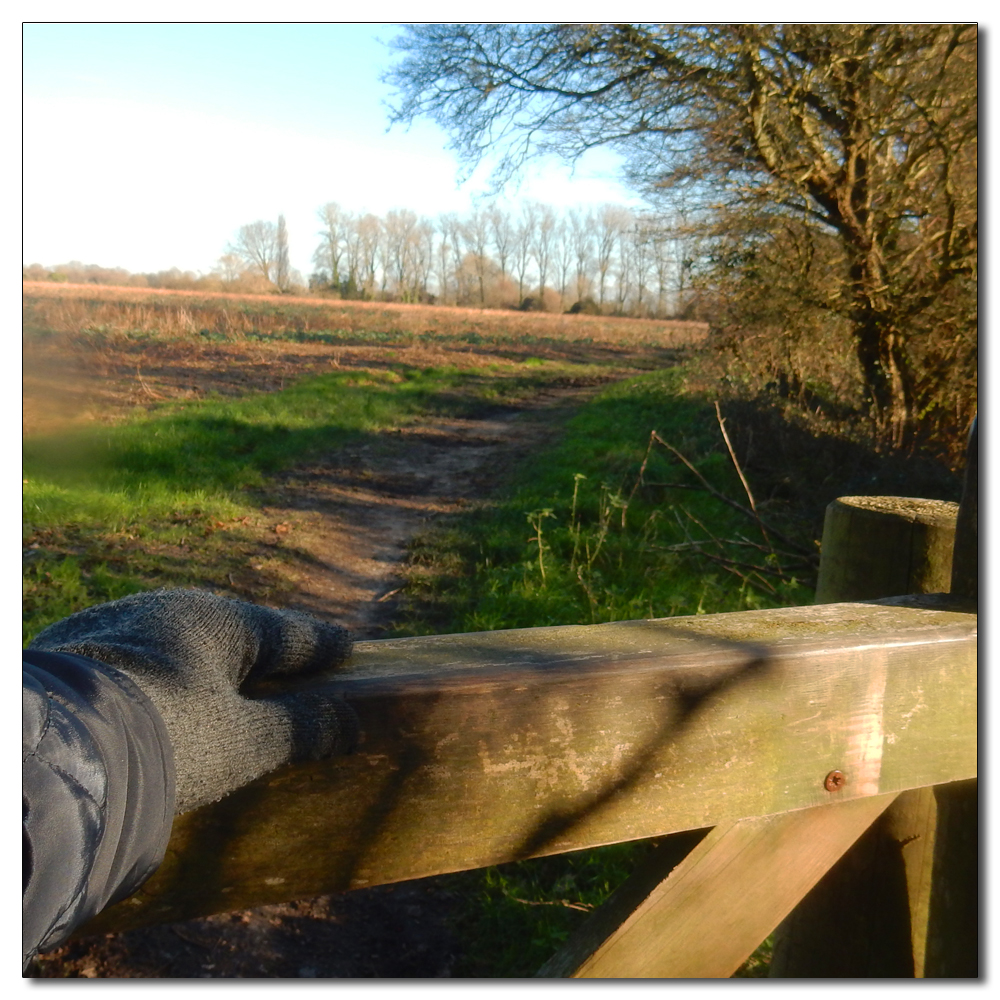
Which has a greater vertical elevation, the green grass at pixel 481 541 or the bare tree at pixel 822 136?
the bare tree at pixel 822 136

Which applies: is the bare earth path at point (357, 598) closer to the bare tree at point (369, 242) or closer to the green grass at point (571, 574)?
the green grass at point (571, 574)

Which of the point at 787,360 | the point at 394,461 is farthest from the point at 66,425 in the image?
the point at 787,360

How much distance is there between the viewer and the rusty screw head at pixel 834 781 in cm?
105

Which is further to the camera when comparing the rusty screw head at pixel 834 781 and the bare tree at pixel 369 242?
the bare tree at pixel 369 242

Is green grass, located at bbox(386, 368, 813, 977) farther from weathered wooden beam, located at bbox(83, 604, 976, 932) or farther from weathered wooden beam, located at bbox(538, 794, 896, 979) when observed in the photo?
weathered wooden beam, located at bbox(83, 604, 976, 932)

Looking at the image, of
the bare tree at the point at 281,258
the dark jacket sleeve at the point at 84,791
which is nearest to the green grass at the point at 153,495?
the bare tree at the point at 281,258

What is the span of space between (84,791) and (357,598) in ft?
14.3

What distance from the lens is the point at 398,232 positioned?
8.64 feet

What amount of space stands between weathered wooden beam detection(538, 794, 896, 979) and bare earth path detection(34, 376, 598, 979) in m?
1.25

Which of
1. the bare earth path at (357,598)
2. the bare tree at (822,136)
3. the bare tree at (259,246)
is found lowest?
the bare earth path at (357,598)

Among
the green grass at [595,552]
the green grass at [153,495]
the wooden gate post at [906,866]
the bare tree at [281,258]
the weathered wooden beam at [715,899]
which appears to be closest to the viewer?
the weathered wooden beam at [715,899]

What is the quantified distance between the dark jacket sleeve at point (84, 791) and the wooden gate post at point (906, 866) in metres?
1.14

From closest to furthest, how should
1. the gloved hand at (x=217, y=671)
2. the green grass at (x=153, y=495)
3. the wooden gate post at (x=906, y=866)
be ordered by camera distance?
the gloved hand at (x=217, y=671)
the wooden gate post at (x=906, y=866)
the green grass at (x=153, y=495)

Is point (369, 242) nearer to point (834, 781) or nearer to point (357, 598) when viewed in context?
point (834, 781)
